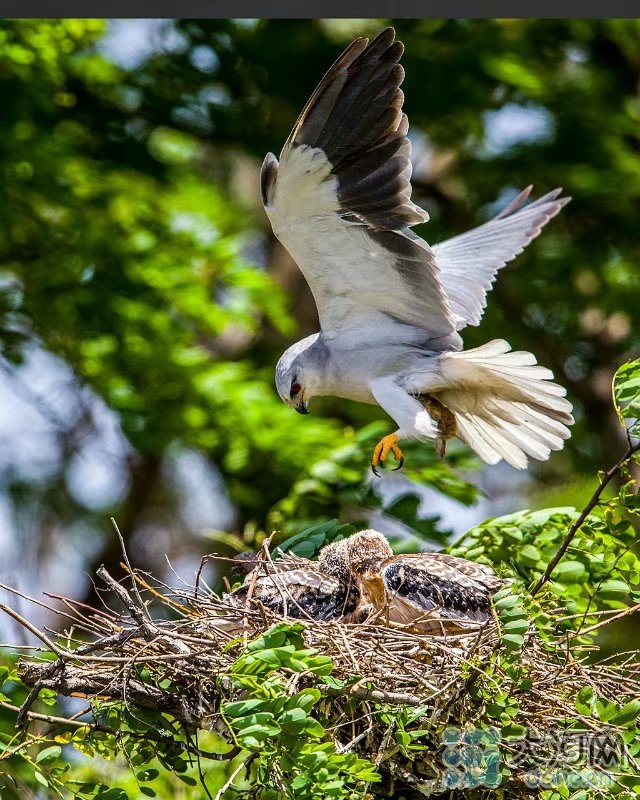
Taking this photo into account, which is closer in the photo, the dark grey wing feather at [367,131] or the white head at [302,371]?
the dark grey wing feather at [367,131]

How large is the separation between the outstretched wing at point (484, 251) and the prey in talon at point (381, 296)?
44mm

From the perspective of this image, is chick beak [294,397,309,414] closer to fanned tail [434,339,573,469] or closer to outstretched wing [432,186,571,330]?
fanned tail [434,339,573,469]

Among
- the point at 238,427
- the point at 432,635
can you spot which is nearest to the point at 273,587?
the point at 432,635

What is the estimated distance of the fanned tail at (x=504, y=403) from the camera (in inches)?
171

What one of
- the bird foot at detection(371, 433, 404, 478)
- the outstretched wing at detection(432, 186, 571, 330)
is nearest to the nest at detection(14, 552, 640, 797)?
the bird foot at detection(371, 433, 404, 478)

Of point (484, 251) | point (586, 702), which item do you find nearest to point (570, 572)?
point (586, 702)

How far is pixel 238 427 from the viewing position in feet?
24.4

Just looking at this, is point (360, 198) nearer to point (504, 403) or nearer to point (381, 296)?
point (381, 296)

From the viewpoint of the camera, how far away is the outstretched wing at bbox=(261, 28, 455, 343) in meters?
3.97

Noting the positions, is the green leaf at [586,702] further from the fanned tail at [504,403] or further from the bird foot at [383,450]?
the bird foot at [383,450]

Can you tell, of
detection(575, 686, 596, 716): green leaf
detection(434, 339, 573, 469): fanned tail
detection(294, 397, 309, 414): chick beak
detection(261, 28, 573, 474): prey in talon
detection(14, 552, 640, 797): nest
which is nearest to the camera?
detection(575, 686, 596, 716): green leaf

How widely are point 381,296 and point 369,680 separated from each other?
1.84 m

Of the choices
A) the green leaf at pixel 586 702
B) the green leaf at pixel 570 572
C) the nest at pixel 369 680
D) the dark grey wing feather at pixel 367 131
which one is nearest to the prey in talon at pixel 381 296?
the dark grey wing feather at pixel 367 131

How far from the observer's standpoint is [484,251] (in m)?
5.64
